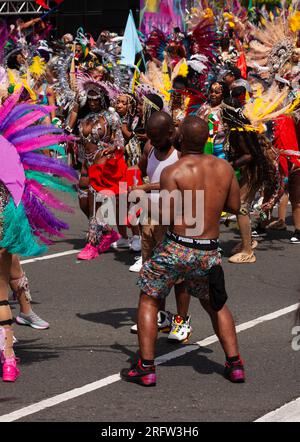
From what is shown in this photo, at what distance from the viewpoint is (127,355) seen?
280 inches

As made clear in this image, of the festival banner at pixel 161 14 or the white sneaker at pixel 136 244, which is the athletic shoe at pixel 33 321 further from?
the festival banner at pixel 161 14

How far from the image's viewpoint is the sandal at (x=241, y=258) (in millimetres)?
10461

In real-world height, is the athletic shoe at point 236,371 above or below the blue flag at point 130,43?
below

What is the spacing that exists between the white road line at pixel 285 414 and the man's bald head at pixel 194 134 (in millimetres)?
1746

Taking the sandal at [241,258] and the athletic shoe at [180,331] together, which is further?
the sandal at [241,258]

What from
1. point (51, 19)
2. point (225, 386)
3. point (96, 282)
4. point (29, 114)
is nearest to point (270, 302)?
point (96, 282)

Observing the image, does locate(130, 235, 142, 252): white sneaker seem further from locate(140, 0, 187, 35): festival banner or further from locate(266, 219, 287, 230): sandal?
locate(140, 0, 187, 35): festival banner

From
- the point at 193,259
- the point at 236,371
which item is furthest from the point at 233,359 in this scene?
the point at 193,259

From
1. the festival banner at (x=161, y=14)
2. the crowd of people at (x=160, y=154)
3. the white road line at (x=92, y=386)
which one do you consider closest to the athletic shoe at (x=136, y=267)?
the crowd of people at (x=160, y=154)

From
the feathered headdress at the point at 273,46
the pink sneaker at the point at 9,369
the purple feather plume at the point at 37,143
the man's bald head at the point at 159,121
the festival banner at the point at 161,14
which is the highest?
the festival banner at the point at 161,14

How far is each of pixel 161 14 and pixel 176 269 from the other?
16.5 m

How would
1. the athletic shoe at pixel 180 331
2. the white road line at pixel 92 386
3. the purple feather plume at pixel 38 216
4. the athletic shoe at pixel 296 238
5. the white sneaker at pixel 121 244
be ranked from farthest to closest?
the athletic shoe at pixel 296 238 → the white sneaker at pixel 121 244 → the athletic shoe at pixel 180 331 → the purple feather plume at pixel 38 216 → the white road line at pixel 92 386

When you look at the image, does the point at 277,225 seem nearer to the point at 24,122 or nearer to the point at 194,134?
the point at 194,134

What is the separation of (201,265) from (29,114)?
149cm
